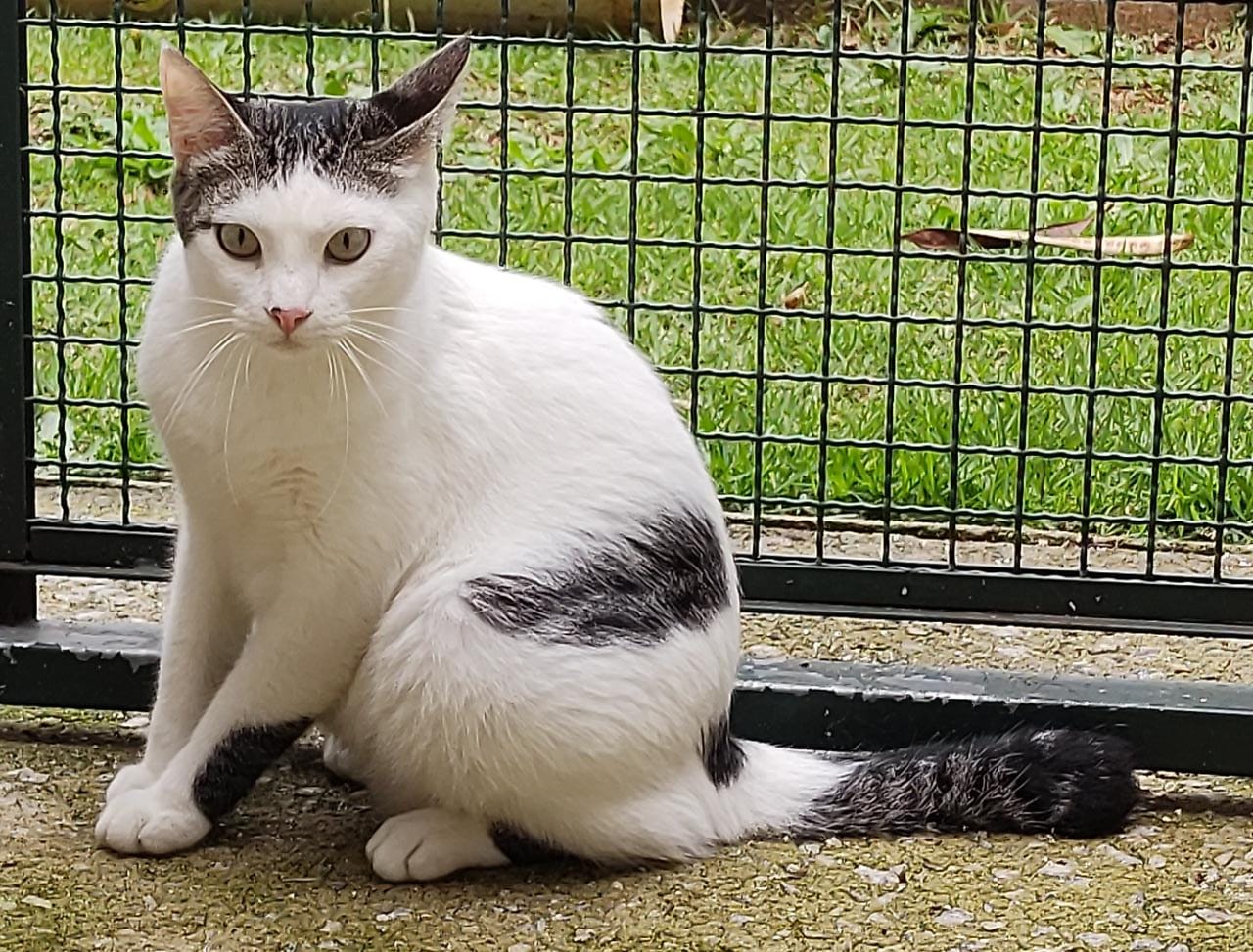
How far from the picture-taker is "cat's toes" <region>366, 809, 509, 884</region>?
2086 millimetres

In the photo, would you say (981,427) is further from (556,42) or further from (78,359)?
(78,359)

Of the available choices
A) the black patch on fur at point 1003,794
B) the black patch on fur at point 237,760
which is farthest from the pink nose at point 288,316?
the black patch on fur at point 1003,794

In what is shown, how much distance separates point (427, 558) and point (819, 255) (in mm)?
1147

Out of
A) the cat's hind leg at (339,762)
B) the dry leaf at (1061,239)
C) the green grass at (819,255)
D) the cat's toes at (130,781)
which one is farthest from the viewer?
the dry leaf at (1061,239)

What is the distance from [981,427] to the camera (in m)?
3.23

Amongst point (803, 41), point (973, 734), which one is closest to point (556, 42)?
point (973, 734)

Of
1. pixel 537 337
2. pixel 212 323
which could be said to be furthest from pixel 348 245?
pixel 537 337

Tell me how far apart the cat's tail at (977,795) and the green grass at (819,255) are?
470mm

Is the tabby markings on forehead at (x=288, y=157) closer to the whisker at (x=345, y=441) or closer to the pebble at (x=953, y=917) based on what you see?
the whisker at (x=345, y=441)

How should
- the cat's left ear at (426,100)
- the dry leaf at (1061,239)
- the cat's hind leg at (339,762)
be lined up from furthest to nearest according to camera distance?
the dry leaf at (1061,239)
the cat's hind leg at (339,762)
the cat's left ear at (426,100)

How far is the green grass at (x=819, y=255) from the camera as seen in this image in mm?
3229

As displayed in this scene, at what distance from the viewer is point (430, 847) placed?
209 centimetres

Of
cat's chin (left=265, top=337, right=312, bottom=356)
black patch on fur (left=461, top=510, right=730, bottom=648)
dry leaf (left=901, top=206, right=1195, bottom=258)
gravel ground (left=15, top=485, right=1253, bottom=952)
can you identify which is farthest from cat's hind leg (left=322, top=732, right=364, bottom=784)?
dry leaf (left=901, top=206, right=1195, bottom=258)

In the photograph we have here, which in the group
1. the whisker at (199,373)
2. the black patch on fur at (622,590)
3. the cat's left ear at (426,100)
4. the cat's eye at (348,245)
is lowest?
the black patch on fur at (622,590)
